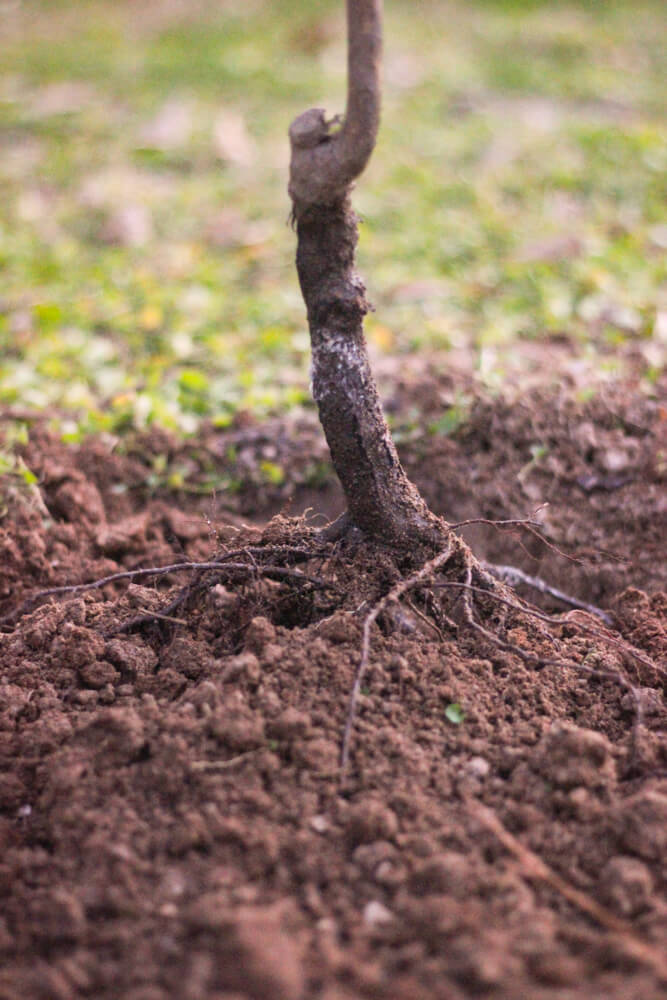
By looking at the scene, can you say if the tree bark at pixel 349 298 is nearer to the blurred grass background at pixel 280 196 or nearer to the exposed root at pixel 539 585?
the exposed root at pixel 539 585

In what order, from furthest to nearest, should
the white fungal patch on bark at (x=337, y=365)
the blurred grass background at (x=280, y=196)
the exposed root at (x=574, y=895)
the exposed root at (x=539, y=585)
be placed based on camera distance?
the blurred grass background at (x=280, y=196) < the exposed root at (x=539, y=585) < the white fungal patch on bark at (x=337, y=365) < the exposed root at (x=574, y=895)

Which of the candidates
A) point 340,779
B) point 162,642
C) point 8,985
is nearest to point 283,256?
point 162,642

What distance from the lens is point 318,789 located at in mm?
1878

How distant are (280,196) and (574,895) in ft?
17.8

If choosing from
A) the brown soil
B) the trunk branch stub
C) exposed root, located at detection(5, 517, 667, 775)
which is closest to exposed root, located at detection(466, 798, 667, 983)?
the brown soil

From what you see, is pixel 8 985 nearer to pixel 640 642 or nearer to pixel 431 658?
pixel 431 658

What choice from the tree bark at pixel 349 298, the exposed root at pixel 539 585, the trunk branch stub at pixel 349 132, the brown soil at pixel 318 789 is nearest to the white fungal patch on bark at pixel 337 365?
the tree bark at pixel 349 298

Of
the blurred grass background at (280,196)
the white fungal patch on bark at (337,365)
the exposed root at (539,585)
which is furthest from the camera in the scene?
the blurred grass background at (280,196)

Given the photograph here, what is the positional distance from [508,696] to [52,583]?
153cm

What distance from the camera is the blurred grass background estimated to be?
4.09 metres

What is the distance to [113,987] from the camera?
5.00 ft

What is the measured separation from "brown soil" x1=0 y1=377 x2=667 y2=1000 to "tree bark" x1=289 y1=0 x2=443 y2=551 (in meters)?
0.17

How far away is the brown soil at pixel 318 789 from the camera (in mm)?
1535

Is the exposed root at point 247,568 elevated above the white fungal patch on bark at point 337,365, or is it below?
below
